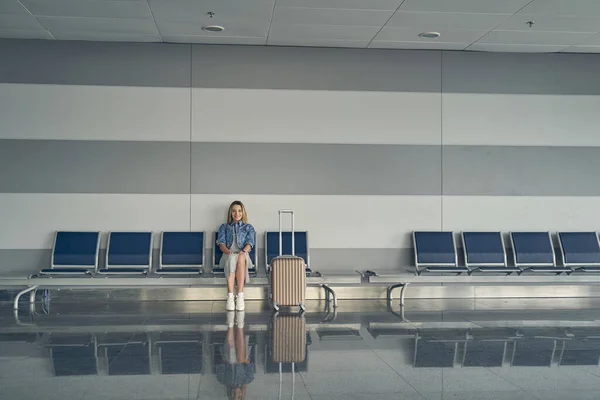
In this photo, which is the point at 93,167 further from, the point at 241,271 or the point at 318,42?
the point at 318,42

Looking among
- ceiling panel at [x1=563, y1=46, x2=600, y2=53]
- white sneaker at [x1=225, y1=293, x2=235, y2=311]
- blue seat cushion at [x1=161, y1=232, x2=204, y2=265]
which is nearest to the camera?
white sneaker at [x1=225, y1=293, x2=235, y2=311]

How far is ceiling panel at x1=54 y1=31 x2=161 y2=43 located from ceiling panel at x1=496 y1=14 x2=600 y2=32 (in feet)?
14.5

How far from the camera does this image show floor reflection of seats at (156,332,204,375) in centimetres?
459

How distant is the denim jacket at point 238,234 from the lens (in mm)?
8117

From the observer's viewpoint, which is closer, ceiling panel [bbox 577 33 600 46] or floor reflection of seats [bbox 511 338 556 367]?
floor reflection of seats [bbox 511 338 556 367]

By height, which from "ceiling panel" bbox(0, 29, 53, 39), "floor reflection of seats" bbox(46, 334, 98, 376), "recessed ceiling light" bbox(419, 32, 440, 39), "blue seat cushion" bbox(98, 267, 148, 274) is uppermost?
"ceiling panel" bbox(0, 29, 53, 39)

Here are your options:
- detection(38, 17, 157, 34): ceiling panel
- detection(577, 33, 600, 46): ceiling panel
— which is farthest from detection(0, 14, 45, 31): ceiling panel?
detection(577, 33, 600, 46): ceiling panel

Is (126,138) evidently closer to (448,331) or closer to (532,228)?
(448,331)

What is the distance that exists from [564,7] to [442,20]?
4.42 feet

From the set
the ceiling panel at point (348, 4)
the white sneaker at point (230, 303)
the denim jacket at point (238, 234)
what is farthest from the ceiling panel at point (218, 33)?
the white sneaker at point (230, 303)

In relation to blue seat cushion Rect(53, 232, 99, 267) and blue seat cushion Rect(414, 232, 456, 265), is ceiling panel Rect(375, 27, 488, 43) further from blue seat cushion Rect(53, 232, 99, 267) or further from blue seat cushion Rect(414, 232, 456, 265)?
blue seat cushion Rect(53, 232, 99, 267)

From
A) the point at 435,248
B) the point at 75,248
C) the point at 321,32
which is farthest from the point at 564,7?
the point at 75,248

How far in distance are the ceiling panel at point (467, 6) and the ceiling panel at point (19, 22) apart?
4348 millimetres

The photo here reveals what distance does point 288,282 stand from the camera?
743 centimetres
